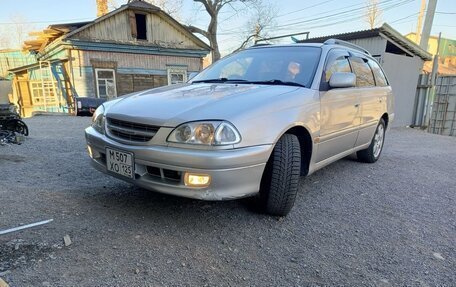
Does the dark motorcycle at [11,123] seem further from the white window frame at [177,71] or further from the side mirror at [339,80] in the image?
Result: the white window frame at [177,71]

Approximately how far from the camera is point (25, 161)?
14.3ft

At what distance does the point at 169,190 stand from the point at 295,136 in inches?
47.4

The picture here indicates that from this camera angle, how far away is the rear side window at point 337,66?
3.26 meters

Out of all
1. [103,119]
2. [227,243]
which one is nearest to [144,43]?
[103,119]

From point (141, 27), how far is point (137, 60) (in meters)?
1.94

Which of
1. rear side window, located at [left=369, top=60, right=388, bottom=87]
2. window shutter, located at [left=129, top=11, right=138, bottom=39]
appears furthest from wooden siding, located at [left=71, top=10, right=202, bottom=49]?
rear side window, located at [left=369, top=60, right=388, bottom=87]

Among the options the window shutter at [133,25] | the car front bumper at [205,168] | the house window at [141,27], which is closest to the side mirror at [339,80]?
the car front bumper at [205,168]

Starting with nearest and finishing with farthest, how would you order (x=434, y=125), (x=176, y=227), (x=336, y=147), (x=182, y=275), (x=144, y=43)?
1. (x=182, y=275)
2. (x=176, y=227)
3. (x=336, y=147)
4. (x=434, y=125)
5. (x=144, y=43)

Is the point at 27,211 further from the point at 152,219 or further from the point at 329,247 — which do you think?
the point at 329,247

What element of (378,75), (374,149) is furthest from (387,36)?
(374,149)

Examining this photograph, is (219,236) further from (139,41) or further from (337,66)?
(139,41)

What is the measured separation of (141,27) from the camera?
1655 centimetres

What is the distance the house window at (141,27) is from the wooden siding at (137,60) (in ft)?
3.73

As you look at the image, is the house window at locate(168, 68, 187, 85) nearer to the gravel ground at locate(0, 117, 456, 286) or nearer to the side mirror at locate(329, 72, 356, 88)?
the gravel ground at locate(0, 117, 456, 286)
